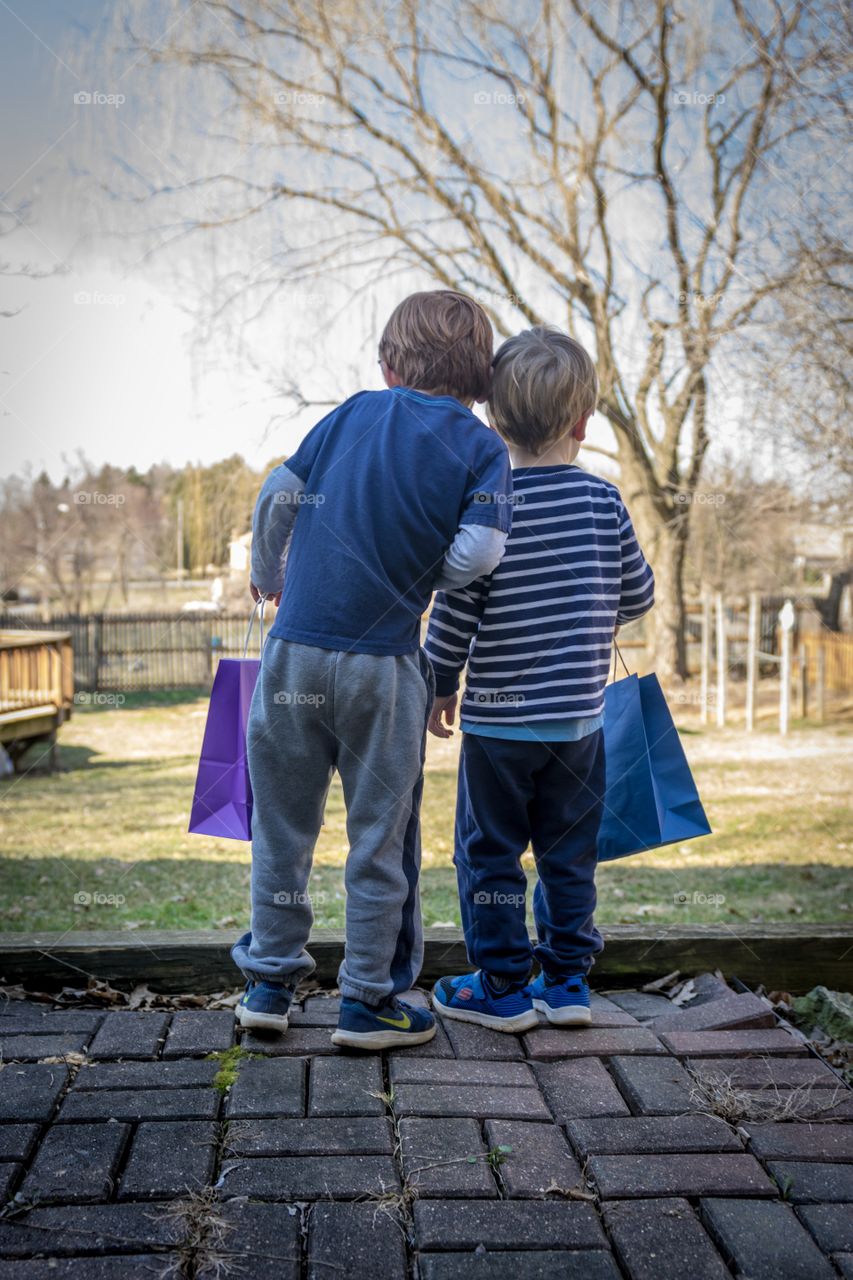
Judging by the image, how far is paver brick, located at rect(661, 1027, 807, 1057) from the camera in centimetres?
153

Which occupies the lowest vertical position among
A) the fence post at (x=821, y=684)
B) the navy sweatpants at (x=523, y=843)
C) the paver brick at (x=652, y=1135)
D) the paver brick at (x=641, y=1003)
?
the fence post at (x=821, y=684)

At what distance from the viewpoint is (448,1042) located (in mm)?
1540

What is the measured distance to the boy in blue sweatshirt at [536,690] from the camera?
1581mm

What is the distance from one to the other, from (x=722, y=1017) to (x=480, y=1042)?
413 mm

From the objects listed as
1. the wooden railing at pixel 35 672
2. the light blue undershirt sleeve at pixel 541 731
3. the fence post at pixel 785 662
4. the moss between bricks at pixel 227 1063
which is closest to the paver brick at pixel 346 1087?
the moss between bricks at pixel 227 1063

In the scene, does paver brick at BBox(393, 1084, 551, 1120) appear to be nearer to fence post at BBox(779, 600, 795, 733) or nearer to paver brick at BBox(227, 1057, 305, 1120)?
paver brick at BBox(227, 1057, 305, 1120)

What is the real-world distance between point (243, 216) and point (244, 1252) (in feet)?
25.9

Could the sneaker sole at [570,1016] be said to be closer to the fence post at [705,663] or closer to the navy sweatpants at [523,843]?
the navy sweatpants at [523,843]

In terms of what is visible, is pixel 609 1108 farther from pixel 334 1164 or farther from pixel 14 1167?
pixel 14 1167

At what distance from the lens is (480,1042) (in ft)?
5.05

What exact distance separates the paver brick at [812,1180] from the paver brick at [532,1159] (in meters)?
0.24

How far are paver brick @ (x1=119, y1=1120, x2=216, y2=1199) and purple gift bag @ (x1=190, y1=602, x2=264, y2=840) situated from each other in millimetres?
520

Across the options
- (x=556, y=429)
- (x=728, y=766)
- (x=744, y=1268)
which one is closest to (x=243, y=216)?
(x=728, y=766)

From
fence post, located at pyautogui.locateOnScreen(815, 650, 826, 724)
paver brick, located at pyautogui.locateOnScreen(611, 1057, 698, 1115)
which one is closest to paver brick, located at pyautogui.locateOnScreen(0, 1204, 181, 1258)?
paver brick, located at pyautogui.locateOnScreen(611, 1057, 698, 1115)
